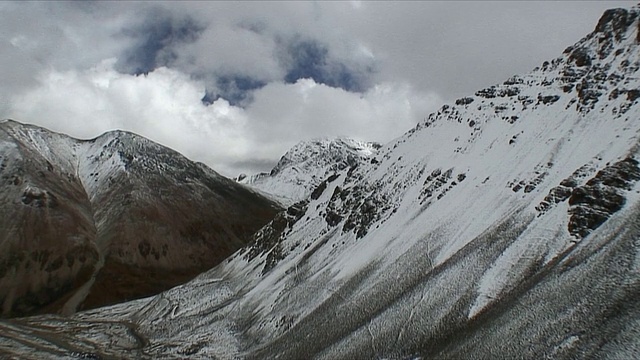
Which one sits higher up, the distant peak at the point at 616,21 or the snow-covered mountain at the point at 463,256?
the distant peak at the point at 616,21

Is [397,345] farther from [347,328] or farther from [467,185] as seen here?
[467,185]

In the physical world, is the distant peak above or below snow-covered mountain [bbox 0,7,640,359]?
above

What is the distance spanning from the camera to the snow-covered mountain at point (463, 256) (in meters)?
47.1

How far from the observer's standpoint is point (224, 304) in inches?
4018

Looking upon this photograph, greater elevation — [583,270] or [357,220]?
[357,220]

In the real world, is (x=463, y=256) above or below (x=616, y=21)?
below

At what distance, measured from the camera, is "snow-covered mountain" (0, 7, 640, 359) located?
155ft

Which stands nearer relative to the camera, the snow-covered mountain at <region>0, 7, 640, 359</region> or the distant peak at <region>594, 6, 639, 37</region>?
the snow-covered mountain at <region>0, 7, 640, 359</region>

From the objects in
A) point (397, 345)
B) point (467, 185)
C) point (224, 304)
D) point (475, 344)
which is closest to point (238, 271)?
point (224, 304)

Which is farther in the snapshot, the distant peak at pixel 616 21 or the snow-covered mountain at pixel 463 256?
the distant peak at pixel 616 21

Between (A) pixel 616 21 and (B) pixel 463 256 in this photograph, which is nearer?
(B) pixel 463 256

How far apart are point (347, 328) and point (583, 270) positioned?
28288 mm

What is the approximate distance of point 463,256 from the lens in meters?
64.8

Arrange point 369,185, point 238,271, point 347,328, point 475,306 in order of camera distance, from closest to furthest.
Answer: point 475,306
point 347,328
point 369,185
point 238,271
